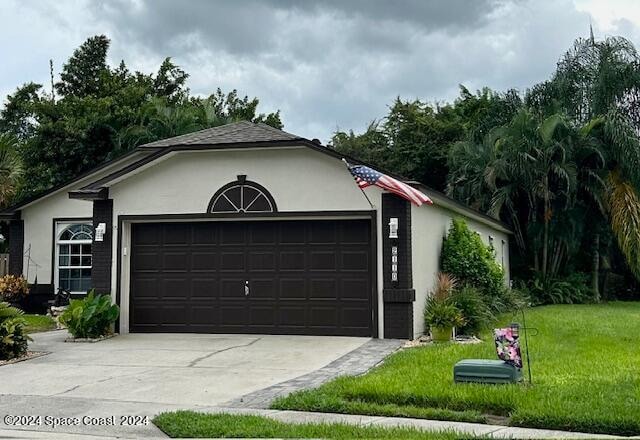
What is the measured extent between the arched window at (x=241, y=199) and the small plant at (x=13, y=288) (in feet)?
27.1

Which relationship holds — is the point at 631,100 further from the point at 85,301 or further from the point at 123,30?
the point at 85,301

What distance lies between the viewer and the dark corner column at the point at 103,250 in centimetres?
1495

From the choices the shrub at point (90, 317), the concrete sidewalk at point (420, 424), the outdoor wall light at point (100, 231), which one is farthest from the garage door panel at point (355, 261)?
the concrete sidewalk at point (420, 424)

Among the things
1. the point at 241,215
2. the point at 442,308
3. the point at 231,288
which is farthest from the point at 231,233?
the point at 442,308

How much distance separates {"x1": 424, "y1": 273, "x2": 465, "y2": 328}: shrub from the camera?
13.2 m

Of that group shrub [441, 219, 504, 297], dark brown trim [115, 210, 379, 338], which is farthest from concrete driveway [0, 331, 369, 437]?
shrub [441, 219, 504, 297]

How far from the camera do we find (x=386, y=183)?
12688mm

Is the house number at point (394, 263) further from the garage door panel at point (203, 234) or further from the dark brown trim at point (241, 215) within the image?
the garage door panel at point (203, 234)

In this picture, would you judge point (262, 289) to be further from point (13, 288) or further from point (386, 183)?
point (13, 288)

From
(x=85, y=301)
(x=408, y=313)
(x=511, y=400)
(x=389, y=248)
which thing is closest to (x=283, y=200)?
(x=389, y=248)

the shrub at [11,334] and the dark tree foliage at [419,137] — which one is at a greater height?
the dark tree foliage at [419,137]

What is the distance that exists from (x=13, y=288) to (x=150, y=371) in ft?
36.0

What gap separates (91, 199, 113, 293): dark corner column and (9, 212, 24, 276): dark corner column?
686 cm

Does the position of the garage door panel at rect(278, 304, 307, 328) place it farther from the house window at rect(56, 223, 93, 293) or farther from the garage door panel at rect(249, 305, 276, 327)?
the house window at rect(56, 223, 93, 293)
